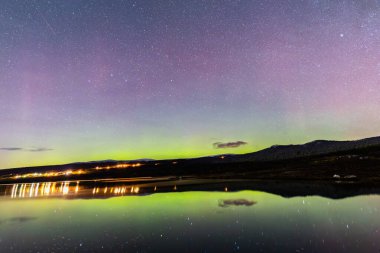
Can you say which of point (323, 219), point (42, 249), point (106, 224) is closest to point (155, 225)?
point (106, 224)

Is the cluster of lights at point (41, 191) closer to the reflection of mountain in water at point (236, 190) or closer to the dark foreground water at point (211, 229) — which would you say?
the reflection of mountain in water at point (236, 190)

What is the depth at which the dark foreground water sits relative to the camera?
16.9 metres

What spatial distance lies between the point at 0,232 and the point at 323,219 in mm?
24247

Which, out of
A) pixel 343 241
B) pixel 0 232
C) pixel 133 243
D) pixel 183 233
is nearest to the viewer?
pixel 343 241

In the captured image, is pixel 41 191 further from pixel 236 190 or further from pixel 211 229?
pixel 211 229

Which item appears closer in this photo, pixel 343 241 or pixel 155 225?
pixel 343 241

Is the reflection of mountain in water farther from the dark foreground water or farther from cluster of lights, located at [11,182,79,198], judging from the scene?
the dark foreground water

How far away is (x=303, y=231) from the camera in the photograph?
64.1 ft

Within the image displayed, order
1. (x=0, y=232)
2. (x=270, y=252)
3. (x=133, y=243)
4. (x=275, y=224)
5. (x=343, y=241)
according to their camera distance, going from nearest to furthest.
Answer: (x=270, y=252), (x=343, y=241), (x=133, y=243), (x=275, y=224), (x=0, y=232)

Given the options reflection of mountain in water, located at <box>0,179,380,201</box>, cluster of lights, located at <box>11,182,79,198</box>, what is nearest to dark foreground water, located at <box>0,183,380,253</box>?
reflection of mountain in water, located at <box>0,179,380,201</box>

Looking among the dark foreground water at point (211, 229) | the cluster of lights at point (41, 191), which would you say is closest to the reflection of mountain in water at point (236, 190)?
the cluster of lights at point (41, 191)

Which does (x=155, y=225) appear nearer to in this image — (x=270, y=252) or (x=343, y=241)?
(x=270, y=252)

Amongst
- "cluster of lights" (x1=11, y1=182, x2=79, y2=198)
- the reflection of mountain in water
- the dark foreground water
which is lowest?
the dark foreground water

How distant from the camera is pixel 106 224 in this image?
81.7ft
